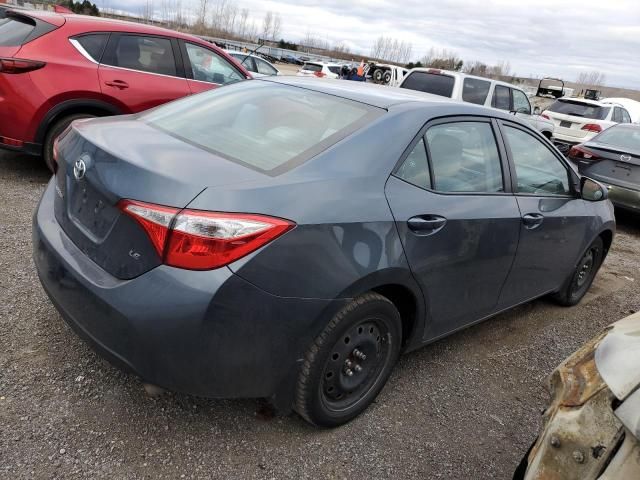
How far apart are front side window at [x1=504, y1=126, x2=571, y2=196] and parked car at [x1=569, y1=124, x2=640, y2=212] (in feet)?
13.0

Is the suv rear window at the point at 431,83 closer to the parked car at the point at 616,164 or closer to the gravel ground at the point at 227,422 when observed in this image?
the parked car at the point at 616,164

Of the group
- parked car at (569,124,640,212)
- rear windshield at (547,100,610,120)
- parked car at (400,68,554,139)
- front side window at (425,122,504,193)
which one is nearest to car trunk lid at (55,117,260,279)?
front side window at (425,122,504,193)

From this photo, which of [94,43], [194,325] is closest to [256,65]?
[94,43]

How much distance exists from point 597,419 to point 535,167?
220 cm

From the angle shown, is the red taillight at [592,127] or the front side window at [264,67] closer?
the red taillight at [592,127]

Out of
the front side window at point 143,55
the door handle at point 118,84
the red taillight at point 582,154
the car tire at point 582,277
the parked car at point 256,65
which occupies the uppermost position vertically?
the front side window at point 143,55

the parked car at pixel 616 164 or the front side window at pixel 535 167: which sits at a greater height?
the front side window at pixel 535 167

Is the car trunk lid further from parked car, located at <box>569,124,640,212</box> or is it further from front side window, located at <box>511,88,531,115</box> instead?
front side window, located at <box>511,88,531,115</box>

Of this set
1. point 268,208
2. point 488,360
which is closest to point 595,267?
point 488,360

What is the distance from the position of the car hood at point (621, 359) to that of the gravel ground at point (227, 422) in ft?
3.44

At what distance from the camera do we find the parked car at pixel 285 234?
6.42 feet

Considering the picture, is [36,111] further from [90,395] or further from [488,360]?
[488,360]

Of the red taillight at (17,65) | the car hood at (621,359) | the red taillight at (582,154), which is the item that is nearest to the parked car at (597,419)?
the car hood at (621,359)

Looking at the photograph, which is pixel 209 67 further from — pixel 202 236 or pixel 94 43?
pixel 202 236
